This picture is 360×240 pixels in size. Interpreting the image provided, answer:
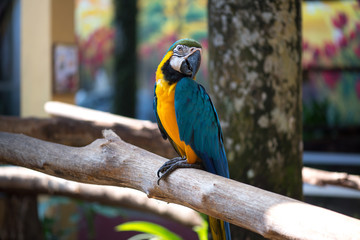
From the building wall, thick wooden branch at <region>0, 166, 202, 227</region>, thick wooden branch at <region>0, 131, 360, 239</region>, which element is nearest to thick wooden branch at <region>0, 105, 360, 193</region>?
thick wooden branch at <region>0, 166, 202, 227</region>

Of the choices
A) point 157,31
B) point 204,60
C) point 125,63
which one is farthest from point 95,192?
point 157,31

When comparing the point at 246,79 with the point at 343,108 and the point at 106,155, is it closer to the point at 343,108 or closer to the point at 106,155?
the point at 106,155

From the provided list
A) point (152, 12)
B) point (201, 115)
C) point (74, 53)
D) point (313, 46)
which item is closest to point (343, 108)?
point (313, 46)

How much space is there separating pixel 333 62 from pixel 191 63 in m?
5.69

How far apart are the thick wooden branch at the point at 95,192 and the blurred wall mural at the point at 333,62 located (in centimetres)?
470

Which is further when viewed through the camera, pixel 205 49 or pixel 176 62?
pixel 205 49

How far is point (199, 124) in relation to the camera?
47.8 inches

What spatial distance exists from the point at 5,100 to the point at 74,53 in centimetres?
88

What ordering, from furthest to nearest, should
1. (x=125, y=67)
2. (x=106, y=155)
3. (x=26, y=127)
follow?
(x=125, y=67)
(x=26, y=127)
(x=106, y=155)

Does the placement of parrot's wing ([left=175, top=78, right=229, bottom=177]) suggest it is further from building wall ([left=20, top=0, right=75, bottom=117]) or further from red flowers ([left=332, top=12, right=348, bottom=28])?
red flowers ([left=332, top=12, right=348, bottom=28])

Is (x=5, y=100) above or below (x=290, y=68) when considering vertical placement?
below

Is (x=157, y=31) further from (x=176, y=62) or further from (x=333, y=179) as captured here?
(x=176, y=62)

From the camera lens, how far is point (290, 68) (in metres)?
1.60

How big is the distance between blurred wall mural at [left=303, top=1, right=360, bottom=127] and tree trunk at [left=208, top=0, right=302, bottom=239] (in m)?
4.95
